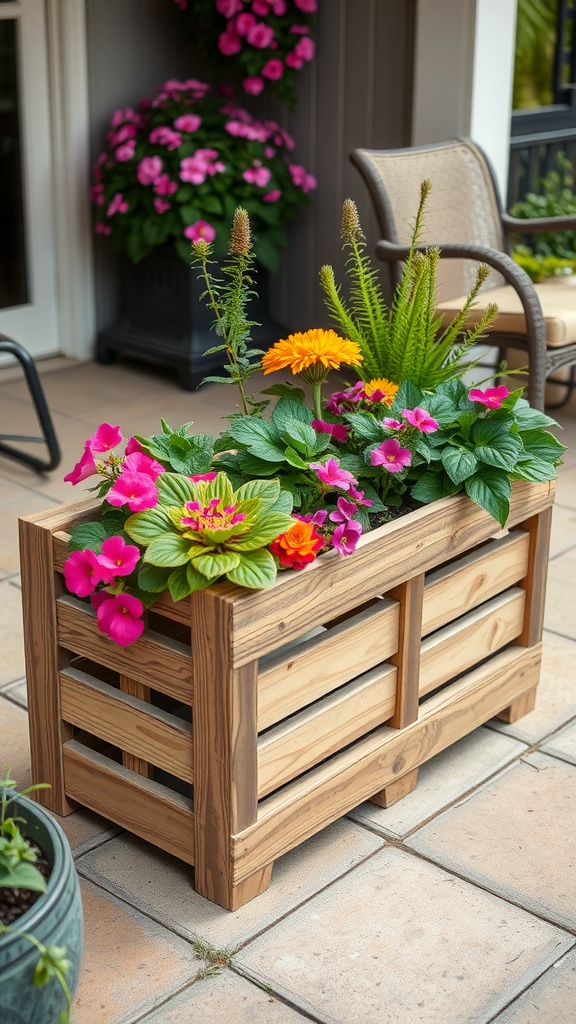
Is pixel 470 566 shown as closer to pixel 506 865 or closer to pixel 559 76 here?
pixel 506 865

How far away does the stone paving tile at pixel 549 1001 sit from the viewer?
1.52 metres

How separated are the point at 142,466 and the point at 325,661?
0.37 m

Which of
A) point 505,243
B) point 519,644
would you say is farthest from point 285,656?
point 505,243

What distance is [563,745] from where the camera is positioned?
6.95 feet

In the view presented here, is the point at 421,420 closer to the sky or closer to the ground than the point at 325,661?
closer to the sky


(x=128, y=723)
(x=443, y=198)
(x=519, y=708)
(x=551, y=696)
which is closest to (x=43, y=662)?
(x=128, y=723)

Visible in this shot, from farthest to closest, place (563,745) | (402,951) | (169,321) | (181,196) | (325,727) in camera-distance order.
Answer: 1. (169,321)
2. (181,196)
3. (563,745)
4. (325,727)
5. (402,951)

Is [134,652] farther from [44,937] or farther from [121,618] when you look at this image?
[44,937]

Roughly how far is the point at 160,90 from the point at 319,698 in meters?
2.88

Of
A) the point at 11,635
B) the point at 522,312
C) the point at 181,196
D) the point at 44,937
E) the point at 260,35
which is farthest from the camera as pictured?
the point at 260,35

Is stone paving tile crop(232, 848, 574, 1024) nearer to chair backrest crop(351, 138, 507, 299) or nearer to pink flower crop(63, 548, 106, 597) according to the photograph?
pink flower crop(63, 548, 106, 597)

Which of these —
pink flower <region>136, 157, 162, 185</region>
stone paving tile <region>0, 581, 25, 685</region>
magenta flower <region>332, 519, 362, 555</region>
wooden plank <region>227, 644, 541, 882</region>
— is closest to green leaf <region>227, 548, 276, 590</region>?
magenta flower <region>332, 519, 362, 555</region>

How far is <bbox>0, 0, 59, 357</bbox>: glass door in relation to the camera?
154 inches

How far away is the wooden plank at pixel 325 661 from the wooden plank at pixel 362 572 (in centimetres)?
4
